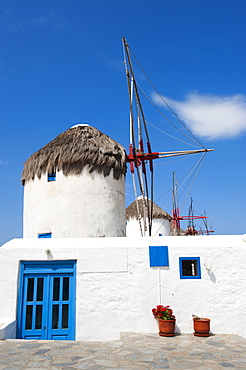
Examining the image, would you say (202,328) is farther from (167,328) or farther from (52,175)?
(52,175)

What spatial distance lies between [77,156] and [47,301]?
19.4 feet

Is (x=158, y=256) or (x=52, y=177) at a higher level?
(x=52, y=177)

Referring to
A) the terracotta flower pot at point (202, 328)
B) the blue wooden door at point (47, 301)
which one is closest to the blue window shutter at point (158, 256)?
the terracotta flower pot at point (202, 328)

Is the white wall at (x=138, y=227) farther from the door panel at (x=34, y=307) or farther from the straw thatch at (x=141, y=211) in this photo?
the door panel at (x=34, y=307)

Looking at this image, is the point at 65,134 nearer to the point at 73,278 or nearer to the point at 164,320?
the point at 73,278

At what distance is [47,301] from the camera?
28.3 feet

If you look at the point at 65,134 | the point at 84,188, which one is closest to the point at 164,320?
the point at 84,188

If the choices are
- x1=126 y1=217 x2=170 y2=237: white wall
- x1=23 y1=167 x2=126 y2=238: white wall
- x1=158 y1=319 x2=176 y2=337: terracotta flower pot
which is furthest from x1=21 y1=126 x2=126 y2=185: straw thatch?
x1=126 y1=217 x2=170 y2=237: white wall

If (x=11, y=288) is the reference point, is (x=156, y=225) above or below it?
above

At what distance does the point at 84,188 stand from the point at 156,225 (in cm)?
1744

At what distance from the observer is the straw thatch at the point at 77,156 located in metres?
12.9

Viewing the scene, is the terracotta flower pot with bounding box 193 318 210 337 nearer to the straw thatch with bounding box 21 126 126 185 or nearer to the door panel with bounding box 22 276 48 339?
the door panel with bounding box 22 276 48 339

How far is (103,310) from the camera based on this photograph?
8555mm

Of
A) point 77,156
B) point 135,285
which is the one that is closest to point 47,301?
point 135,285
